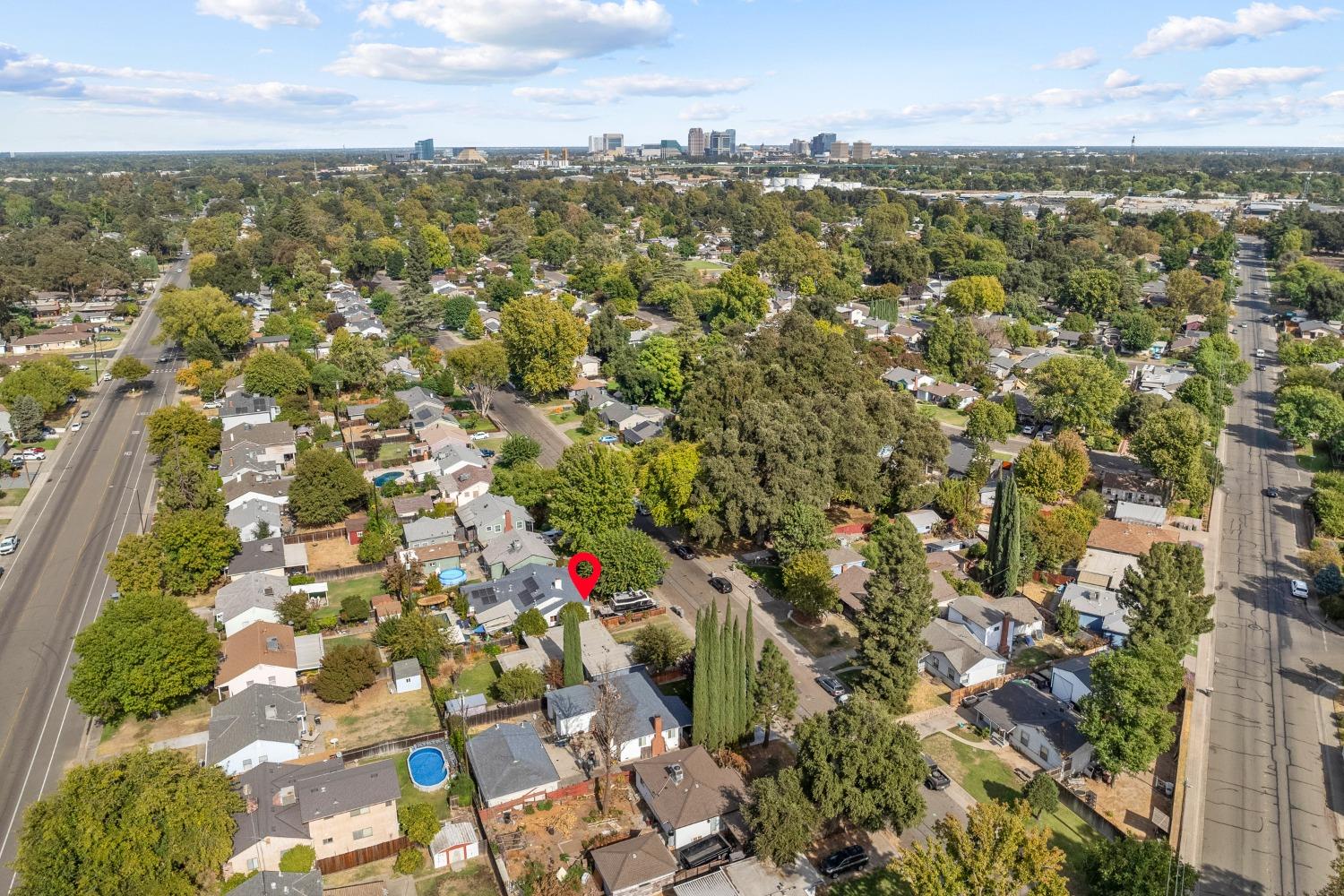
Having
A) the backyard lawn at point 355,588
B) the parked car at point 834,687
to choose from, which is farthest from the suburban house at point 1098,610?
the backyard lawn at point 355,588

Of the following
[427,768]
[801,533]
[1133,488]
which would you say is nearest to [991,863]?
[427,768]

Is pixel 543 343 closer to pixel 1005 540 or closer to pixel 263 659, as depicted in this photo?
pixel 263 659

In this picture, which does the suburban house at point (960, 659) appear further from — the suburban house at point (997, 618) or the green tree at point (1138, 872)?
the green tree at point (1138, 872)

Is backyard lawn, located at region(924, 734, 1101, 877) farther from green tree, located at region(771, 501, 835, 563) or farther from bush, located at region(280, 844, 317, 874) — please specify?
bush, located at region(280, 844, 317, 874)

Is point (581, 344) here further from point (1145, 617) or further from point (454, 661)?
point (1145, 617)

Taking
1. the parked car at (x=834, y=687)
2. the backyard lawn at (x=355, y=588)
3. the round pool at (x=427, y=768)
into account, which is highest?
the backyard lawn at (x=355, y=588)

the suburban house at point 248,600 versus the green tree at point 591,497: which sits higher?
the green tree at point 591,497

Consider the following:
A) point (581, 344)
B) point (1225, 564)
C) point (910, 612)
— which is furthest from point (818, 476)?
point (581, 344)
